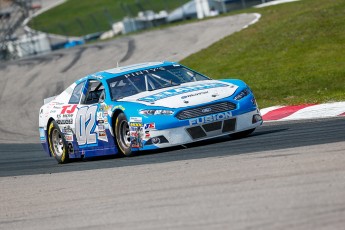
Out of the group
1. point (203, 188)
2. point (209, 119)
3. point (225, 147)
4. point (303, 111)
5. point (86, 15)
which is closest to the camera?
point (203, 188)

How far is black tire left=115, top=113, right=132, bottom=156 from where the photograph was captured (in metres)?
12.2

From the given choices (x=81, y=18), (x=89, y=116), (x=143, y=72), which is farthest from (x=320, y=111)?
(x=81, y=18)

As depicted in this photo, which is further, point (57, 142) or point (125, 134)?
point (57, 142)

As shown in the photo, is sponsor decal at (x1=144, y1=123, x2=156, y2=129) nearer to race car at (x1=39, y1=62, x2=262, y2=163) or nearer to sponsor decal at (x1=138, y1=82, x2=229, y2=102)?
race car at (x1=39, y1=62, x2=262, y2=163)

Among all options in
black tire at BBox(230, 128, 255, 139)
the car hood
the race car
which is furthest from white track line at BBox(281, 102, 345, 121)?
the car hood

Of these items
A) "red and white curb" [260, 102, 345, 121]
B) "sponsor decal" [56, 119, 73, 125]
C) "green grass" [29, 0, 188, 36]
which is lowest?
"green grass" [29, 0, 188, 36]

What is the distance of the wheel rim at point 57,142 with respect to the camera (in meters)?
14.1

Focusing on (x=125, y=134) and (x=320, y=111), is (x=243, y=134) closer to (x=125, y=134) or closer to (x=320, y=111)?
(x=125, y=134)

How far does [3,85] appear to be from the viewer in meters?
29.0

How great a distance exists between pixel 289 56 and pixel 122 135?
10.0 meters

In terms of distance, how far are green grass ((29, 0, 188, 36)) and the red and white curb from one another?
42.1 meters

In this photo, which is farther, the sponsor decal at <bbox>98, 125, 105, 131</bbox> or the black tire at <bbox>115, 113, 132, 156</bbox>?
the sponsor decal at <bbox>98, 125, 105, 131</bbox>

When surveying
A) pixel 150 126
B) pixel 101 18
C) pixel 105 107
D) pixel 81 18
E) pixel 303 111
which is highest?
pixel 105 107

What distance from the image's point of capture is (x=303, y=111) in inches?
580
